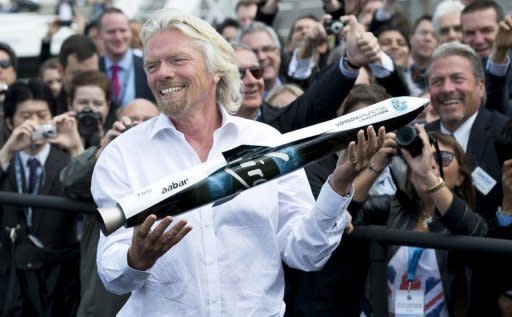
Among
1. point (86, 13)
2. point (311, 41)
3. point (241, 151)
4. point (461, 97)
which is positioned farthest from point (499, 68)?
point (86, 13)

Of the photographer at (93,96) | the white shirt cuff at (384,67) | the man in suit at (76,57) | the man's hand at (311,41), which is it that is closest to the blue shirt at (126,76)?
the man in suit at (76,57)

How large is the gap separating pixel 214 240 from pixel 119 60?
588 centimetres

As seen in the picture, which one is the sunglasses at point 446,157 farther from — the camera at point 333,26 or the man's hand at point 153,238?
the camera at point 333,26

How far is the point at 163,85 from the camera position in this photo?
13.2ft

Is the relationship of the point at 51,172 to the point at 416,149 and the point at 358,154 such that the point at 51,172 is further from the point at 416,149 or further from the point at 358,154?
the point at 358,154

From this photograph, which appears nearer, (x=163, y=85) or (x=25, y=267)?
(x=163, y=85)

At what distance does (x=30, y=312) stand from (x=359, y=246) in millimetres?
2042

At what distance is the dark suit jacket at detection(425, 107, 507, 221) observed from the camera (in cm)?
532

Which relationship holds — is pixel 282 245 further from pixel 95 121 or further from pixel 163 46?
pixel 95 121

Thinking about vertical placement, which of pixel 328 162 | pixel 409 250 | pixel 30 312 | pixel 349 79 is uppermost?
pixel 349 79

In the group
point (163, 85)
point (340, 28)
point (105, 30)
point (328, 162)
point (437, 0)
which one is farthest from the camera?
point (437, 0)

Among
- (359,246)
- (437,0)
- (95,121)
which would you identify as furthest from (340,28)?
(437,0)

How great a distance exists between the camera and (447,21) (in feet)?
28.8

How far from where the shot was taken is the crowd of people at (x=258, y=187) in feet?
12.9
